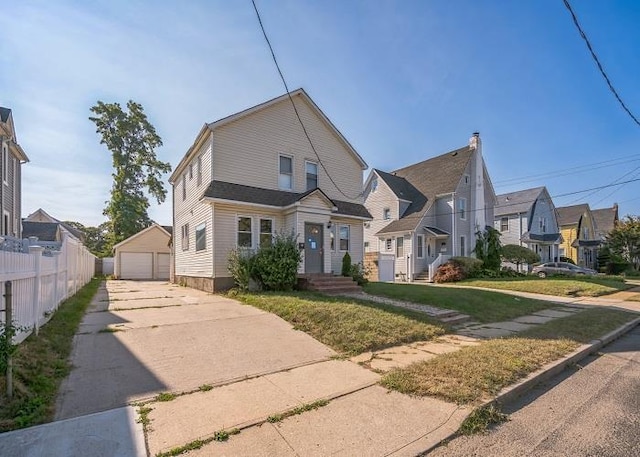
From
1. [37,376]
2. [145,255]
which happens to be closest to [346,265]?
[37,376]

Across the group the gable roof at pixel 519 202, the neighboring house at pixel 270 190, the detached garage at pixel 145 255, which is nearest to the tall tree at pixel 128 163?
the detached garage at pixel 145 255

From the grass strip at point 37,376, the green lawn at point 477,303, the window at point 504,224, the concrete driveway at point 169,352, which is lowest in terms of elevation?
the green lawn at point 477,303

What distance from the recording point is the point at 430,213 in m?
25.2

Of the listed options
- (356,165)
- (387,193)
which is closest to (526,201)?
(387,193)

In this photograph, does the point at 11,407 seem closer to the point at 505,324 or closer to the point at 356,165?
the point at 505,324

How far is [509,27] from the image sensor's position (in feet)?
28.1

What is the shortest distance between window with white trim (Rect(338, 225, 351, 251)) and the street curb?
33.3 ft

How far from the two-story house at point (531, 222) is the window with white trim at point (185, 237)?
27865 mm

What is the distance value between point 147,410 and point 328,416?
1918mm

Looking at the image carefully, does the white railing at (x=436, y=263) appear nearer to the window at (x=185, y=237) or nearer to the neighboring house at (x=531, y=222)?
the neighboring house at (x=531, y=222)

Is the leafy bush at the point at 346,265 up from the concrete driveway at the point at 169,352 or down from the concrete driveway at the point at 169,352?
up

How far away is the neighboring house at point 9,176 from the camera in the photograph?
15453 millimetres

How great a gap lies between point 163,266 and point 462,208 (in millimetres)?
23589

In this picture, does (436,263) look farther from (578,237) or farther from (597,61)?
(578,237)
